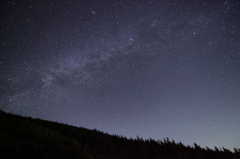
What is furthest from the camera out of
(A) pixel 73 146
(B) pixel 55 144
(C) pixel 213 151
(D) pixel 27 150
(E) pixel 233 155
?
(C) pixel 213 151

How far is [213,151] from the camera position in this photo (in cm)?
883

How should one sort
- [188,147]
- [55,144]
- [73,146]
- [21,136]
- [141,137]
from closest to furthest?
[21,136] → [55,144] → [73,146] → [188,147] → [141,137]

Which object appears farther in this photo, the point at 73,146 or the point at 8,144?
the point at 73,146

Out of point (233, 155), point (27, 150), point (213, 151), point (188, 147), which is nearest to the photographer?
point (27, 150)

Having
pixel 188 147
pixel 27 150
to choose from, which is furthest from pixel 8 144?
pixel 188 147

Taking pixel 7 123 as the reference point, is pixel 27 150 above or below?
below

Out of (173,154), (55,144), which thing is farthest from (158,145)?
(55,144)

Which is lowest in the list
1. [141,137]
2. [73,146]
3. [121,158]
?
[121,158]

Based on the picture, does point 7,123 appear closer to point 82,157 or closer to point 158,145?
point 82,157

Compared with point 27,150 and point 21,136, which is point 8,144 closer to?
point 27,150

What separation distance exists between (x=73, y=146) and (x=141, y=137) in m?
7.63

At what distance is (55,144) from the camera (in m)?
5.76

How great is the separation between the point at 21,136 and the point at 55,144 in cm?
153

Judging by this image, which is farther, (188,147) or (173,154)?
(188,147)
